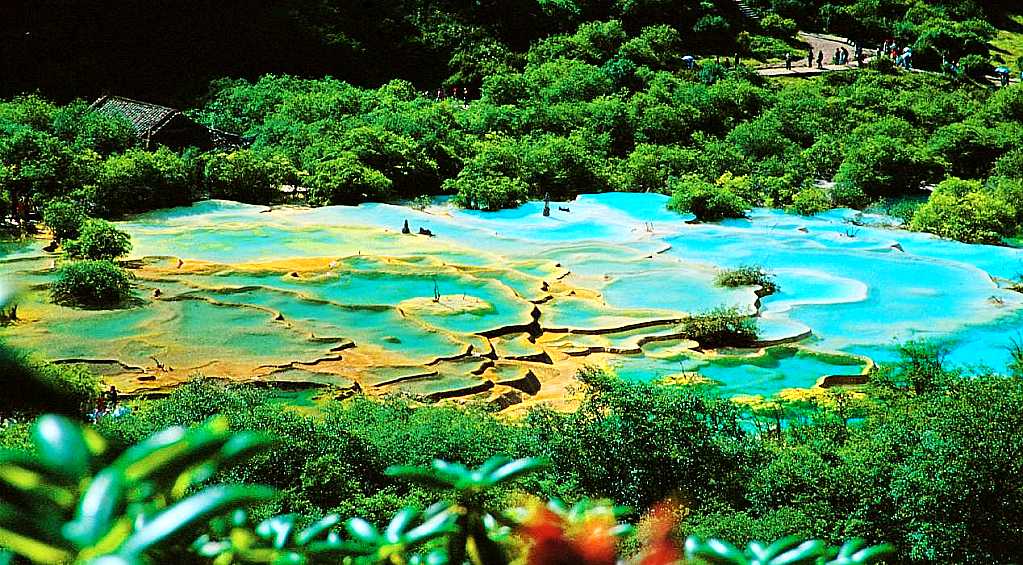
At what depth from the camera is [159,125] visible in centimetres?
1616

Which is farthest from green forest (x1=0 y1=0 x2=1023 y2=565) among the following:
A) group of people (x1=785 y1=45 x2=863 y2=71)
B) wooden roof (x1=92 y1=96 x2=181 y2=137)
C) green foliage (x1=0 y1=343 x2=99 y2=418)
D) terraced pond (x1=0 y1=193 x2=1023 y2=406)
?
group of people (x1=785 y1=45 x2=863 y2=71)

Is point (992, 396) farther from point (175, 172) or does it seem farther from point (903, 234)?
point (175, 172)

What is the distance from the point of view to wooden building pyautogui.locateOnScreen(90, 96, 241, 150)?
1605 cm

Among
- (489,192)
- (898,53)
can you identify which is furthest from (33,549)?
(898,53)

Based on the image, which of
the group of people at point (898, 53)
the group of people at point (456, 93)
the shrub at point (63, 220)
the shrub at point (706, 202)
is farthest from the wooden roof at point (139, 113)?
the group of people at point (898, 53)

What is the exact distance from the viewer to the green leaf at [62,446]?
0.55 m

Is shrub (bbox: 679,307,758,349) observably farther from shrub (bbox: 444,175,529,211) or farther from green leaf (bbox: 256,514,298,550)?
green leaf (bbox: 256,514,298,550)

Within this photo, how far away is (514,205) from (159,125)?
5.92m

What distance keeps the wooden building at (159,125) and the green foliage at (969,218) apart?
11.2 meters

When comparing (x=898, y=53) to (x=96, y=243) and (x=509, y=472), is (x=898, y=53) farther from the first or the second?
(x=509, y=472)

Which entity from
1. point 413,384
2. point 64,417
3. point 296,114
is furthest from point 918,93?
point 64,417

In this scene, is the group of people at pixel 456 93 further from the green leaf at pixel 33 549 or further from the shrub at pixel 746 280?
the green leaf at pixel 33 549

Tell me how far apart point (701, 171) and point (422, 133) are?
4740 millimetres

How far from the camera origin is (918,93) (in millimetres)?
22578
